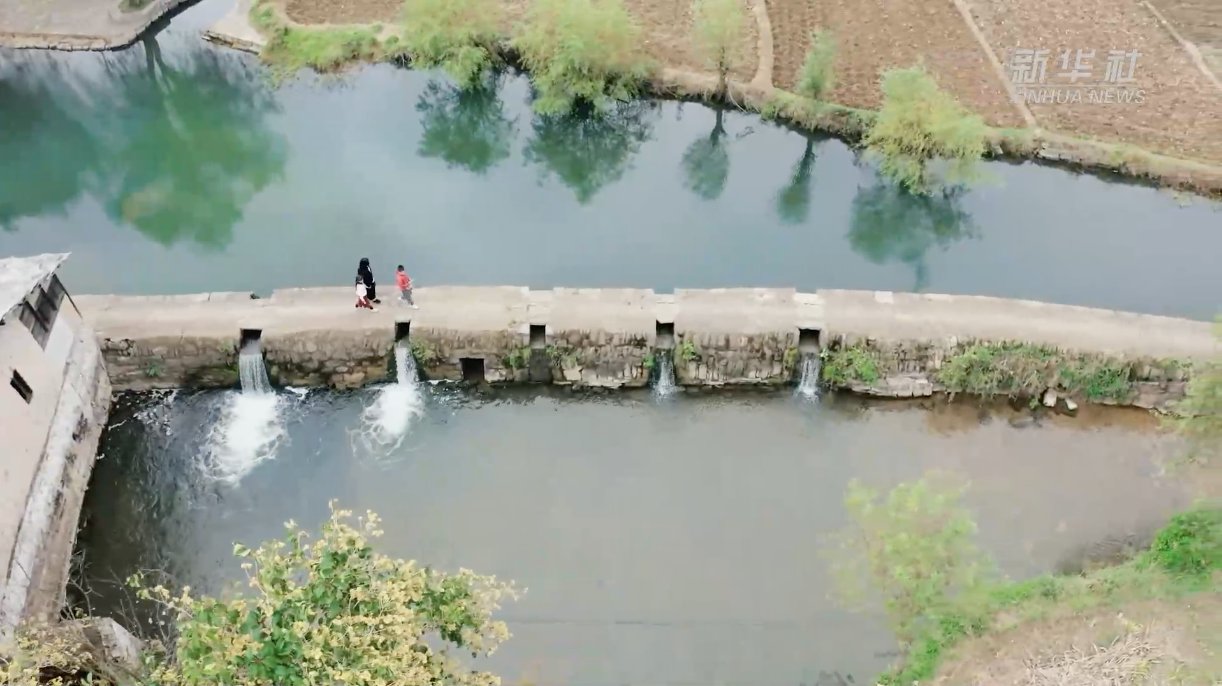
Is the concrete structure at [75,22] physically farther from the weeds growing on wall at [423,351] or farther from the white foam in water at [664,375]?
the white foam in water at [664,375]

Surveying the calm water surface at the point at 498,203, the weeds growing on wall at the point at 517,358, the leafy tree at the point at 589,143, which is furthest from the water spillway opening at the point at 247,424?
the leafy tree at the point at 589,143

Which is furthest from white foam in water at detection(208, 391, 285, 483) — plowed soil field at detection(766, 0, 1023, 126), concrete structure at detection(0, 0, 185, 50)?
concrete structure at detection(0, 0, 185, 50)

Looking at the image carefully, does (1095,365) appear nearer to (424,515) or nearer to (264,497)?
(424,515)

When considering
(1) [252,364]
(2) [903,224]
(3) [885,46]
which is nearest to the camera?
(1) [252,364]

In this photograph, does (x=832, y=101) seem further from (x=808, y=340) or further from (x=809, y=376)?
(x=809, y=376)

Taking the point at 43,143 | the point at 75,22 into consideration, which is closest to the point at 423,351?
the point at 43,143

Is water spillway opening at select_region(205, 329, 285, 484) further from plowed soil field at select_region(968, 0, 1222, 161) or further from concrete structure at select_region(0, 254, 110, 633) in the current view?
plowed soil field at select_region(968, 0, 1222, 161)
